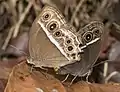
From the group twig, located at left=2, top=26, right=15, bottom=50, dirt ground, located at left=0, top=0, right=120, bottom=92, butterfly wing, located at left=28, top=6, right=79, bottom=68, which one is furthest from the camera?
twig, located at left=2, top=26, right=15, bottom=50

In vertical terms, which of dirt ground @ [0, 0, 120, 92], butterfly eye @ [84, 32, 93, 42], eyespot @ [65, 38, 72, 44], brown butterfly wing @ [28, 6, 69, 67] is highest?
butterfly eye @ [84, 32, 93, 42]

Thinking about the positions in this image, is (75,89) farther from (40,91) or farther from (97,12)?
(97,12)

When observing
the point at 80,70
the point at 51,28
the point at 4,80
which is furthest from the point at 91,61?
the point at 4,80

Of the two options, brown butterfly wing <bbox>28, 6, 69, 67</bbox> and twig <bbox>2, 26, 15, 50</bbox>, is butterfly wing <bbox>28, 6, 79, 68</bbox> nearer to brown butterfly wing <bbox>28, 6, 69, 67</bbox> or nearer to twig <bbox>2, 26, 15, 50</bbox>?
brown butterfly wing <bbox>28, 6, 69, 67</bbox>

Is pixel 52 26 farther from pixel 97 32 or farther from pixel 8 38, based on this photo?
pixel 8 38

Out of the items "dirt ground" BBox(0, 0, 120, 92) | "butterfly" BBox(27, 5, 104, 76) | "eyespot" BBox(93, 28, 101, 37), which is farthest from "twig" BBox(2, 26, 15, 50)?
"eyespot" BBox(93, 28, 101, 37)

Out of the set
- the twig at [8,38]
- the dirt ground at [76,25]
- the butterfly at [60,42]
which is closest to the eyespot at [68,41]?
the butterfly at [60,42]

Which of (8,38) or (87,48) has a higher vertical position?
(87,48)


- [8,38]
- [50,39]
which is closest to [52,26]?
[50,39]
